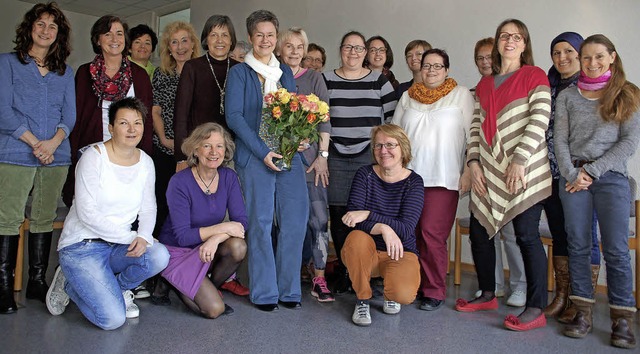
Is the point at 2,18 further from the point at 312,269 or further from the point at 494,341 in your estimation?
the point at 494,341

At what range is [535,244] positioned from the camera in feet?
9.73

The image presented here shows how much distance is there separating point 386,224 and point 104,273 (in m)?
1.50

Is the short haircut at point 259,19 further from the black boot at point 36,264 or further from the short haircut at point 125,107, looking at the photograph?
the black boot at point 36,264

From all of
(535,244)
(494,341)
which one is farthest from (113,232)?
(535,244)

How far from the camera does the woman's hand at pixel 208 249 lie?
3.02 m

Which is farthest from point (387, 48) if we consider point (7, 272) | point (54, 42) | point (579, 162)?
point (7, 272)

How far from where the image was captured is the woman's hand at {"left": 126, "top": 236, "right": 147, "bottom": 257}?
2910mm

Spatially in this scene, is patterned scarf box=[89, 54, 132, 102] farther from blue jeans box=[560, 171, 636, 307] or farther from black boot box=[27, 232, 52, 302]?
blue jeans box=[560, 171, 636, 307]

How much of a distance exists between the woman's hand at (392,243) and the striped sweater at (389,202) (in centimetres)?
5

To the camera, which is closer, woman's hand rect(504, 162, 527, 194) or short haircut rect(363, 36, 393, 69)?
woman's hand rect(504, 162, 527, 194)

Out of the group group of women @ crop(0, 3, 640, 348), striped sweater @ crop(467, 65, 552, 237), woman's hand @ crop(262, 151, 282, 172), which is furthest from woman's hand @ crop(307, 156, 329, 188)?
striped sweater @ crop(467, 65, 552, 237)

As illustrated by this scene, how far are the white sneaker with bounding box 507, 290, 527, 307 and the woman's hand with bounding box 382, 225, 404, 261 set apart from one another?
0.95m

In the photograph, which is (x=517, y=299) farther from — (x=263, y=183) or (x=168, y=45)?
(x=168, y=45)

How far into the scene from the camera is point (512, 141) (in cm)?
300
